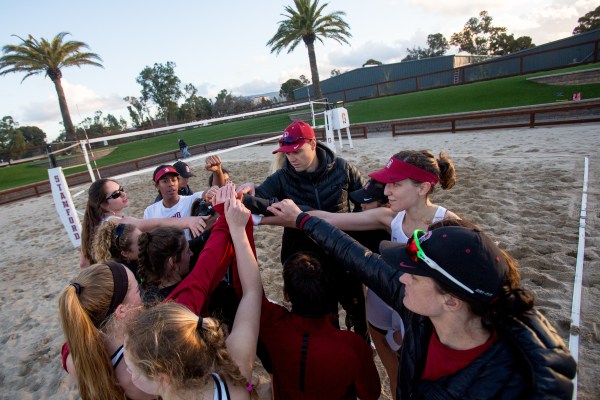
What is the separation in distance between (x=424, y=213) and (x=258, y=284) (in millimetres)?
1145

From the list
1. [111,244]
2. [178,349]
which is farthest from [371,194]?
[111,244]

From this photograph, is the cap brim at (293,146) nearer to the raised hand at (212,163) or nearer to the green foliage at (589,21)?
the raised hand at (212,163)

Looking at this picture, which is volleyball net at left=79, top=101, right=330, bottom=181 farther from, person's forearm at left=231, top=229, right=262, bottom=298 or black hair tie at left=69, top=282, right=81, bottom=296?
black hair tie at left=69, top=282, right=81, bottom=296

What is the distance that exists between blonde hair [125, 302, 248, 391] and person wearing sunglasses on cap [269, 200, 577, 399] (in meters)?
0.71

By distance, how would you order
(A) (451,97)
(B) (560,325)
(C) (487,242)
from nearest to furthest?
1. (C) (487,242)
2. (B) (560,325)
3. (A) (451,97)

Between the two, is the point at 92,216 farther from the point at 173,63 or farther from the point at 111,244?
the point at 173,63

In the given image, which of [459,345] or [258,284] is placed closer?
[459,345]

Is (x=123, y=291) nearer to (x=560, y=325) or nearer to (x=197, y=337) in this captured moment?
(x=197, y=337)

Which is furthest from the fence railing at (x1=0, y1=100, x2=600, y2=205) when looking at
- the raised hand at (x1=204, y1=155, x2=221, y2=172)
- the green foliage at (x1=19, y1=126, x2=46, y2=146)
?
the green foliage at (x1=19, y1=126, x2=46, y2=146)

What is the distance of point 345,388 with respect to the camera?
5.32 feet

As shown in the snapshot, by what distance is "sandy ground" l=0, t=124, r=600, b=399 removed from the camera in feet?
9.40

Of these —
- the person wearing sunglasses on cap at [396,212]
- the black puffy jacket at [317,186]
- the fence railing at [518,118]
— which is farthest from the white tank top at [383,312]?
the fence railing at [518,118]

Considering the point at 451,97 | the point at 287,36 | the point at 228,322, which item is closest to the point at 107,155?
the point at 287,36

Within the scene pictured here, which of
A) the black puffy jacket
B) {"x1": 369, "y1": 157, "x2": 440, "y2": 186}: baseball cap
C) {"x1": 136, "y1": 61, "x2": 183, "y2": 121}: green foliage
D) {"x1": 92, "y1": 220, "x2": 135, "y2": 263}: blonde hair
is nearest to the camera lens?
{"x1": 369, "y1": 157, "x2": 440, "y2": 186}: baseball cap
